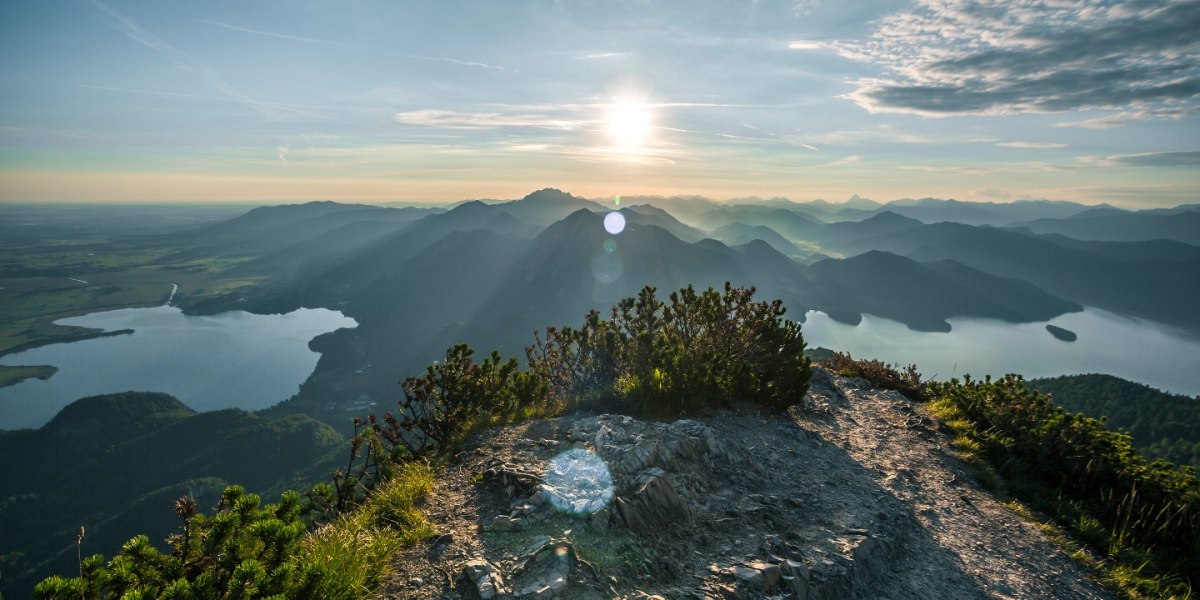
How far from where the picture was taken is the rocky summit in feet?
17.1

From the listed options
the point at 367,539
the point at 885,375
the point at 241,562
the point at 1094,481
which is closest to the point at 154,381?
the point at 367,539

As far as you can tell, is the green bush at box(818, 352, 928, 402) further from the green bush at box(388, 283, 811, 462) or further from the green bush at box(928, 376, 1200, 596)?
the green bush at box(388, 283, 811, 462)

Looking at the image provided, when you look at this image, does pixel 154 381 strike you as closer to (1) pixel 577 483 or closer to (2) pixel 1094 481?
(1) pixel 577 483

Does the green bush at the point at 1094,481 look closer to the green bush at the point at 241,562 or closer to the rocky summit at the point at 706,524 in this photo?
the rocky summit at the point at 706,524

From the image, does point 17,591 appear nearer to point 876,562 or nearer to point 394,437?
point 394,437

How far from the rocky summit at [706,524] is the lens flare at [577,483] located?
0.03 m

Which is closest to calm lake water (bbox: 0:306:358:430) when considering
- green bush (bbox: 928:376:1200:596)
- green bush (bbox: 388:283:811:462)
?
green bush (bbox: 388:283:811:462)

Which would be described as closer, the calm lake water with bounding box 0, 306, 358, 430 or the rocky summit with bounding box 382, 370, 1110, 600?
the rocky summit with bounding box 382, 370, 1110, 600

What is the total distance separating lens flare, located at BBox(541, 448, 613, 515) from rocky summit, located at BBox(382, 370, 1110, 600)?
0.03 meters

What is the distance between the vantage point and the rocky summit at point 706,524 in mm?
5207

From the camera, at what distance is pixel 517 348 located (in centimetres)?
19500

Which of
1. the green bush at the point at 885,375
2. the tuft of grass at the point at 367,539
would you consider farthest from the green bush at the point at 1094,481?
the tuft of grass at the point at 367,539

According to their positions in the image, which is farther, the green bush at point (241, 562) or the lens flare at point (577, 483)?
the lens flare at point (577, 483)

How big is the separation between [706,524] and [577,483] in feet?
6.08
